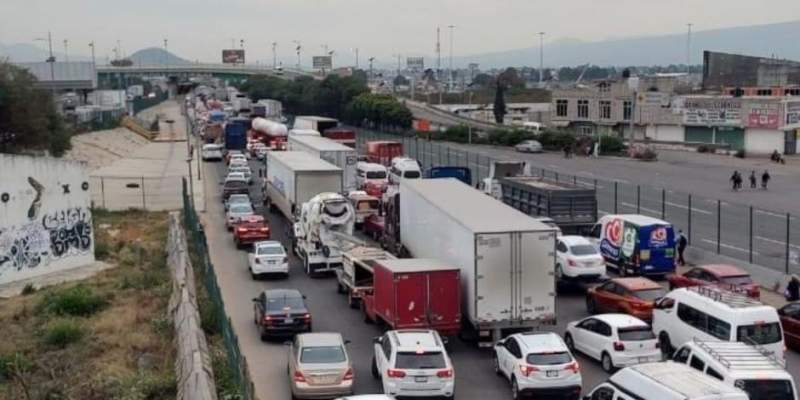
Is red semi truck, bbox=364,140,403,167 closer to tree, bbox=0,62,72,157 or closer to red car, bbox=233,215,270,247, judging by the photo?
tree, bbox=0,62,72,157

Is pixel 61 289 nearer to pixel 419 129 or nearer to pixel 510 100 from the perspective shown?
pixel 419 129

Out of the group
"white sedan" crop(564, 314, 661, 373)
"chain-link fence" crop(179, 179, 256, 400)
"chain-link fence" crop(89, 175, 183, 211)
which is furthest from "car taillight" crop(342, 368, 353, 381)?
"chain-link fence" crop(89, 175, 183, 211)

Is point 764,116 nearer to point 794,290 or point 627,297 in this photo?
point 794,290

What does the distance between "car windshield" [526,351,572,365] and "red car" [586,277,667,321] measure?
585cm

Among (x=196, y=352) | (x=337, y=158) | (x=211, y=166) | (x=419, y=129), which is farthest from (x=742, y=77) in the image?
(x=196, y=352)

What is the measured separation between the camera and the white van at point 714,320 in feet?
67.6

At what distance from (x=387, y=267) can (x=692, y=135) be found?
227 feet

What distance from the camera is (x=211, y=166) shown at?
74750 millimetres

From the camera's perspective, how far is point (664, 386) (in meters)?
15.1

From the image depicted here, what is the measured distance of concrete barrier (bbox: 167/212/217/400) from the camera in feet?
56.4

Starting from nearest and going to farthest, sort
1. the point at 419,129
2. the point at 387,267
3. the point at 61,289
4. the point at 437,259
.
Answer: the point at 387,267 → the point at 437,259 → the point at 61,289 → the point at 419,129

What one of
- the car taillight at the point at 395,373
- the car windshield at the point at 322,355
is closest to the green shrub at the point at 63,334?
the car windshield at the point at 322,355

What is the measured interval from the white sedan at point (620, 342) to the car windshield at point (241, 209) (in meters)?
23.1

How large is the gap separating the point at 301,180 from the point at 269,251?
557 cm
